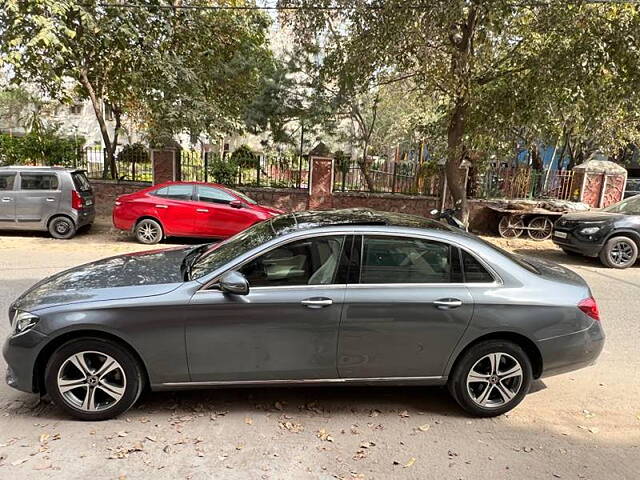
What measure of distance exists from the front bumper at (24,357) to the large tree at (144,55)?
877cm

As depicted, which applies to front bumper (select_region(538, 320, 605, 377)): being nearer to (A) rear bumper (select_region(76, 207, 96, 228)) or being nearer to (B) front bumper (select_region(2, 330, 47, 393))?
(B) front bumper (select_region(2, 330, 47, 393))

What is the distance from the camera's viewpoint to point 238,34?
15.8 metres

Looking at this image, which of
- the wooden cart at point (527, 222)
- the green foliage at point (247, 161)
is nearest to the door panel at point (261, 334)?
the wooden cart at point (527, 222)

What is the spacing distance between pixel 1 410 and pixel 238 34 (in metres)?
14.7

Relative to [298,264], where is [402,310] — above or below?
below

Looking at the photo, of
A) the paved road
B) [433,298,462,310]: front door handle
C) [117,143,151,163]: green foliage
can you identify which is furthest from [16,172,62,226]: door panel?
[433,298,462,310]: front door handle

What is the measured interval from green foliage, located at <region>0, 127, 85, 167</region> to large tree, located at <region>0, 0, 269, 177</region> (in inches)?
53.9

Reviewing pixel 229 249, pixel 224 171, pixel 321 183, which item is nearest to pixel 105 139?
pixel 224 171

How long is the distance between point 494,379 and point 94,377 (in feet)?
10.0

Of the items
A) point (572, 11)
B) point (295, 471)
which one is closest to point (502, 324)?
point (295, 471)

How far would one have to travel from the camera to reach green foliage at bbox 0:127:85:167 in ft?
48.6

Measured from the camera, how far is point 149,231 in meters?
10.5

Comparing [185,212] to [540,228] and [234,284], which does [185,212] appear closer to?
[234,284]

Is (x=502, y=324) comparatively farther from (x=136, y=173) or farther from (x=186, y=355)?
(x=136, y=173)
